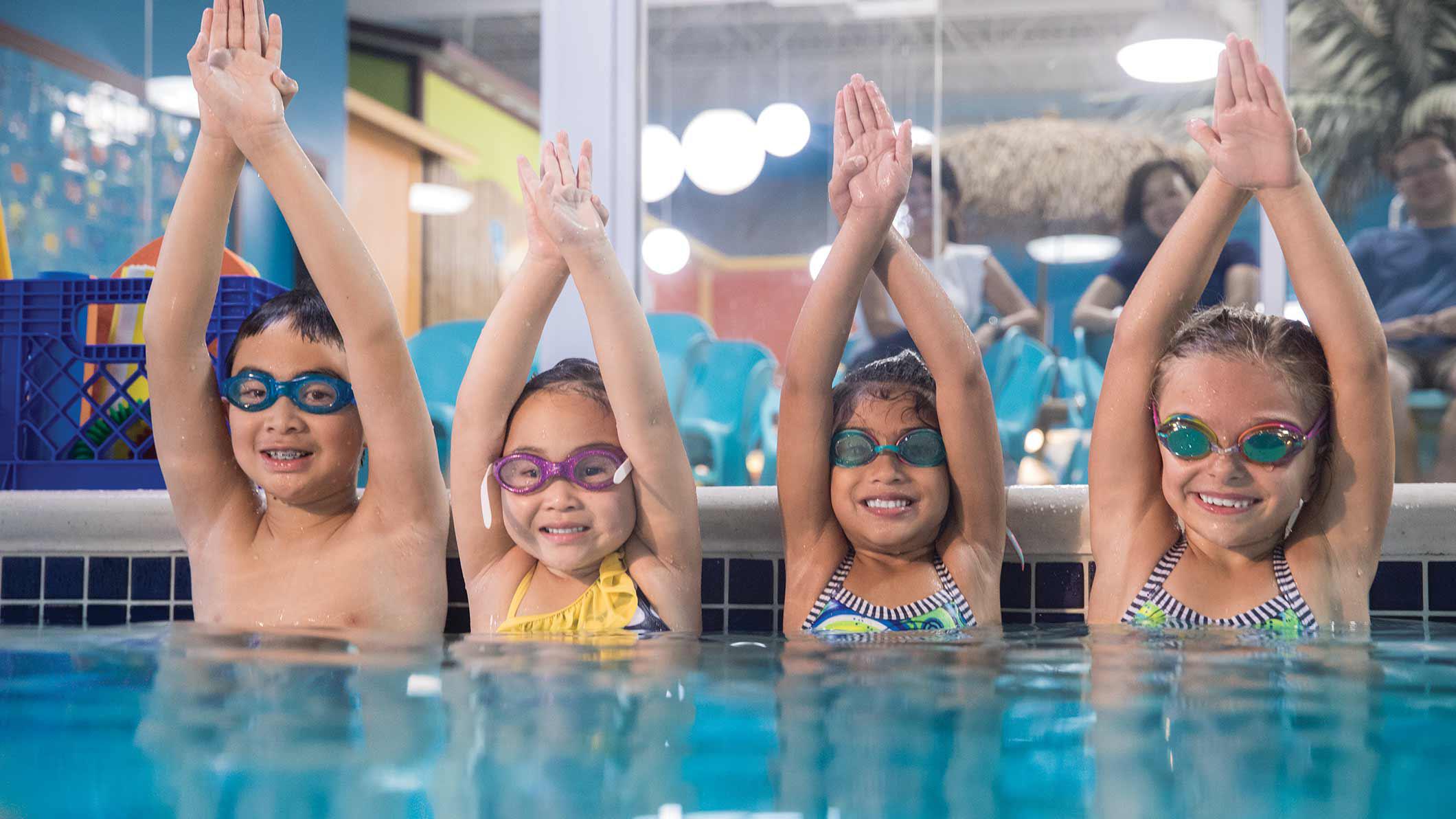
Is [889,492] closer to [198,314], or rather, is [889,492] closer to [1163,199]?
[198,314]

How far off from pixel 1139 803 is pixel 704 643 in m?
1.03

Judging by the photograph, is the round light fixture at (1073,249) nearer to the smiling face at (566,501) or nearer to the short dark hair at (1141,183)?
the short dark hair at (1141,183)

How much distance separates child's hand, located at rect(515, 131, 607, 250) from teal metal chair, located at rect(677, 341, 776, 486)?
111 inches

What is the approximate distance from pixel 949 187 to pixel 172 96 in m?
5.17

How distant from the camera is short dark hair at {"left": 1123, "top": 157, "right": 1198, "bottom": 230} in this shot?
7688 millimetres

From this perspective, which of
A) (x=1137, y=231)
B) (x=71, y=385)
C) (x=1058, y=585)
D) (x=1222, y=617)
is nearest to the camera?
(x=1222, y=617)

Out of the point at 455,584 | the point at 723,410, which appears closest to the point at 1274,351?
the point at 455,584

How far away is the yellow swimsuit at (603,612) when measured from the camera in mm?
2369

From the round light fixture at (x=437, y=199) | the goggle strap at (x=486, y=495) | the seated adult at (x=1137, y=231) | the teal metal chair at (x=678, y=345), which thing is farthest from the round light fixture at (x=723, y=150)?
the goggle strap at (x=486, y=495)

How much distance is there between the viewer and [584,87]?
3730 mm

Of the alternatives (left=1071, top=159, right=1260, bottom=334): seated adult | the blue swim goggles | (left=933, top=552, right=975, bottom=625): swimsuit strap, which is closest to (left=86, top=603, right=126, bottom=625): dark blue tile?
the blue swim goggles

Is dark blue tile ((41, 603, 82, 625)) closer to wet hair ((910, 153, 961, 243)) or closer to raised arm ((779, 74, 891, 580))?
raised arm ((779, 74, 891, 580))

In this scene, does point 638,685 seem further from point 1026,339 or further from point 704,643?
point 1026,339

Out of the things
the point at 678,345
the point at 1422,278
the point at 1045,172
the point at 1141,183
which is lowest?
the point at 678,345
